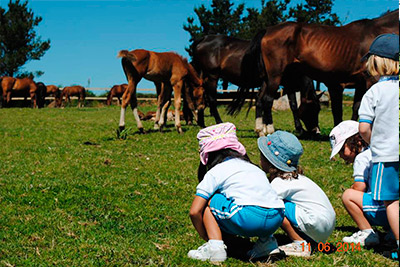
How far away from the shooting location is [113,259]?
3.38 metres

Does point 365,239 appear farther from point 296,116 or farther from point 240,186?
point 296,116

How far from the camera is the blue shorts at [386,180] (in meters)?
3.05

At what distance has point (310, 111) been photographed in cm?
1125

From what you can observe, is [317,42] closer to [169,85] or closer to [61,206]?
[169,85]

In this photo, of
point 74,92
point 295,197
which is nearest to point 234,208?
point 295,197

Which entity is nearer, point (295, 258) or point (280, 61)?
point (295, 258)

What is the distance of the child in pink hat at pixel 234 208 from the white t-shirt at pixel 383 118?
824 mm

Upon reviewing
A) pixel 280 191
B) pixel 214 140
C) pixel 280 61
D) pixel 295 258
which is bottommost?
pixel 295 258

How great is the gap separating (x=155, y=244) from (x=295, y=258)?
1.11m

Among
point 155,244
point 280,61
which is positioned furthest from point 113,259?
point 280,61

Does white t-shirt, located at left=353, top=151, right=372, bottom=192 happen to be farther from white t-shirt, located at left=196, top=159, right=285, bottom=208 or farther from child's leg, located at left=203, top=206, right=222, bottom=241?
child's leg, located at left=203, top=206, right=222, bottom=241

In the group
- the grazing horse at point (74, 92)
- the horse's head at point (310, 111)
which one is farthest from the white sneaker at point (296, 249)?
the grazing horse at point (74, 92)

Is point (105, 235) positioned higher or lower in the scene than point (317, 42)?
lower

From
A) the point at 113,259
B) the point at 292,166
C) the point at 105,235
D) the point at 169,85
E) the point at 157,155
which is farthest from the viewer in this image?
the point at 169,85
